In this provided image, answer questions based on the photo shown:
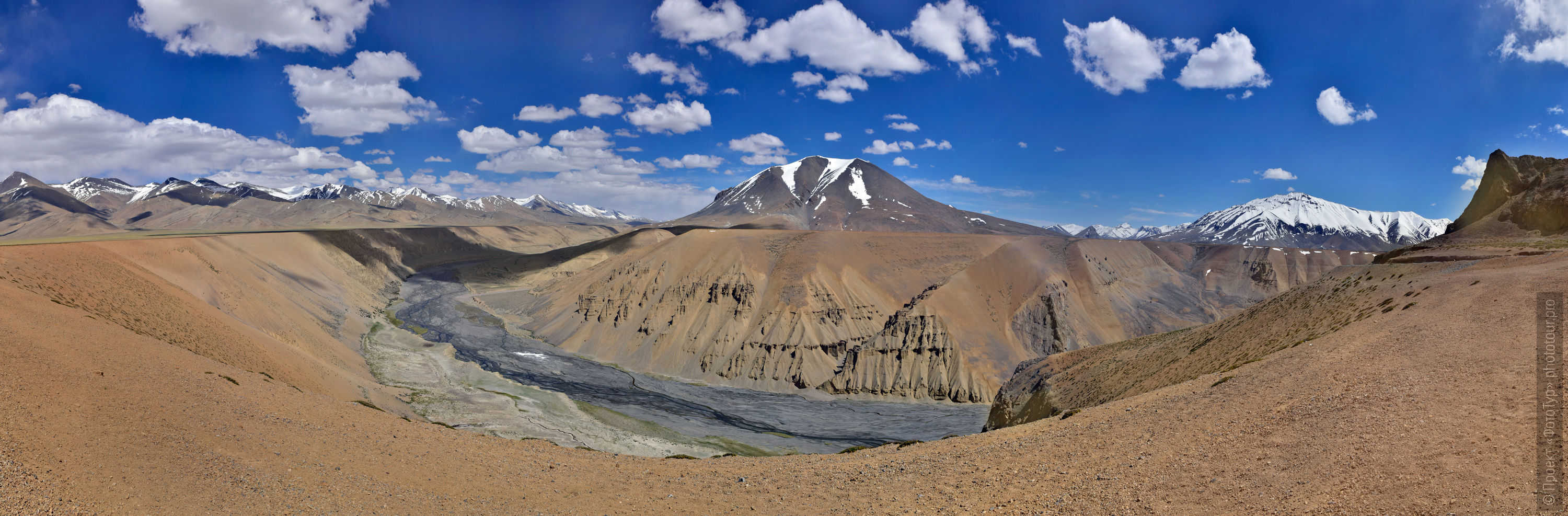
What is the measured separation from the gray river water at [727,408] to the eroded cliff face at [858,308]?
9.48 feet

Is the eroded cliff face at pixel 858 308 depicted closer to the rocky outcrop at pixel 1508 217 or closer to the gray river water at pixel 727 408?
the gray river water at pixel 727 408

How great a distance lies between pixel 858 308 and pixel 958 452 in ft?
187

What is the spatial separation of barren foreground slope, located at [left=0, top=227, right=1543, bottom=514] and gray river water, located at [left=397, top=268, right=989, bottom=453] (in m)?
27.8

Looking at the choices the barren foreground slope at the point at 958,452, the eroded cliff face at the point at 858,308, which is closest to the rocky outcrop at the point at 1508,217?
the barren foreground slope at the point at 958,452

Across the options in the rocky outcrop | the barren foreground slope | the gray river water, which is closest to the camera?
the barren foreground slope

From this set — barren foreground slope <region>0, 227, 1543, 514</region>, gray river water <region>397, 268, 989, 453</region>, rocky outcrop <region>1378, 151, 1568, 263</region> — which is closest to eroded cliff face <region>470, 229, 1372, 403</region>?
gray river water <region>397, 268, 989, 453</region>

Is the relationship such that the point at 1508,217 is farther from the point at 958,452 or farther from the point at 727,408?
the point at 727,408

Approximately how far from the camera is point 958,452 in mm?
19578

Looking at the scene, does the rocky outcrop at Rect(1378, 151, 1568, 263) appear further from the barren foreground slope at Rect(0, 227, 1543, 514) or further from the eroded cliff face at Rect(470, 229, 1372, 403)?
the eroded cliff face at Rect(470, 229, 1372, 403)

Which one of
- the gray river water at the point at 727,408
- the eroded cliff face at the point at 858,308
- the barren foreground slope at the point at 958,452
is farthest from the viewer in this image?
the eroded cliff face at the point at 858,308

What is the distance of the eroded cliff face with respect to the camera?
63406mm

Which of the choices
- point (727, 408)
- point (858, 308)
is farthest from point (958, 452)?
point (858, 308)

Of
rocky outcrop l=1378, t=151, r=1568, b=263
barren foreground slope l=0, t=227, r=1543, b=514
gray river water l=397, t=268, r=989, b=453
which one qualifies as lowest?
gray river water l=397, t=268, r=989, b=453

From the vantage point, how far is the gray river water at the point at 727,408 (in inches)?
1982
